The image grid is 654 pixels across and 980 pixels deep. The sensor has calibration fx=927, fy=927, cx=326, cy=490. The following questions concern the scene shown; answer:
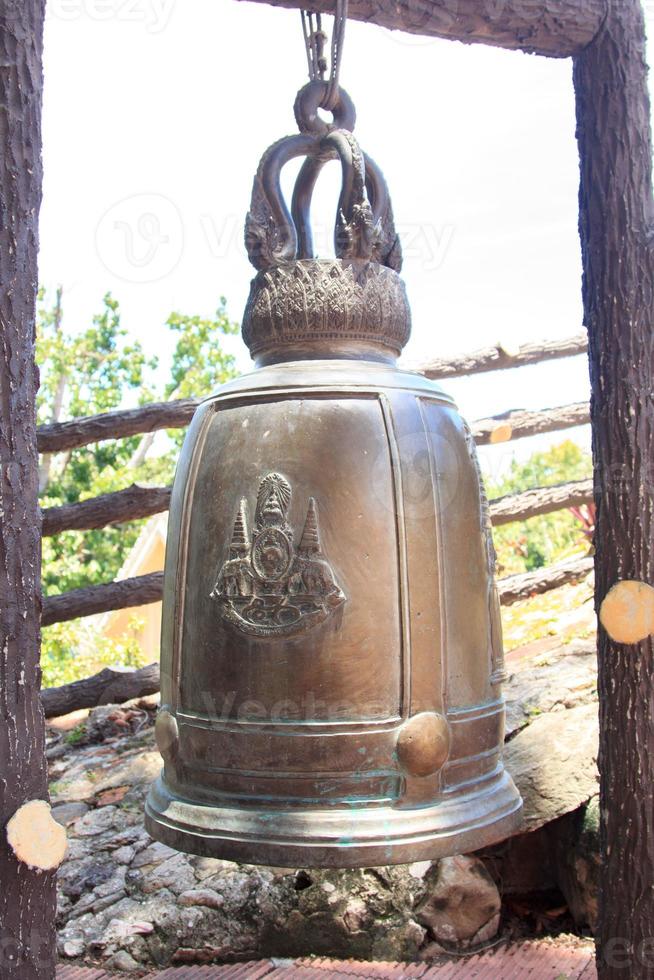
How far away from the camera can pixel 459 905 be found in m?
3.42

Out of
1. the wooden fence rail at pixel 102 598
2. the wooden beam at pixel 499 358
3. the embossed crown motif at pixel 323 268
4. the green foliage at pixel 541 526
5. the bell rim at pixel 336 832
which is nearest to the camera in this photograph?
the bell rim at pixel 336 832

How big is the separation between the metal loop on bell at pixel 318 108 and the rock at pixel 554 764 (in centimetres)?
262

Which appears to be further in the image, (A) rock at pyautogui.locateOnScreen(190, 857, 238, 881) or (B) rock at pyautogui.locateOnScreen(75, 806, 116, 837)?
(B) rock at pyautogui.locateOnScreen(75, 806, 116, 837)

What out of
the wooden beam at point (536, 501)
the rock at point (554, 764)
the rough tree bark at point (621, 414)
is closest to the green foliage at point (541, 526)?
the wooden beam at point (536, 501)

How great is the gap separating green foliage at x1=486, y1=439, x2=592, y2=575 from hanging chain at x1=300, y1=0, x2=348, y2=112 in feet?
17.5

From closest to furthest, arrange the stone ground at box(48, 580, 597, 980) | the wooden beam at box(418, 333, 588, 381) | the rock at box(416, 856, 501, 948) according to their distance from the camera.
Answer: the stone ground at box(48, 580, 597, 980), the rock at box(416, 856, 501, 948), the wooden beam at box(418, 333, 588, 381)

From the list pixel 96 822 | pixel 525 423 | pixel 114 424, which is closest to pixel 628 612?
pixel 96 822

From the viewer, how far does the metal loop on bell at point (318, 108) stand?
1989 mm

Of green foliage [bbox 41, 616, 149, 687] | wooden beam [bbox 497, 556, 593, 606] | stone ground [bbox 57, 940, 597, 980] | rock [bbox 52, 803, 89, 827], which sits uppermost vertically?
wooden beam [bbox 497, 556, 593, 606]

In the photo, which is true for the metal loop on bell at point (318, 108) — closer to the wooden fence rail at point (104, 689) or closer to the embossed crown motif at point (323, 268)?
the embossed crown motif at point (323, 268)

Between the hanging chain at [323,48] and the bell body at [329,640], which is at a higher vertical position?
the hanging chain at [323,48]

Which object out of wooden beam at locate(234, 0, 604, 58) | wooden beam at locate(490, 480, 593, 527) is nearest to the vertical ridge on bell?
wooden beam at locate(234, 0, 604, 58)

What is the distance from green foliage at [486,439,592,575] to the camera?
8.65 metres

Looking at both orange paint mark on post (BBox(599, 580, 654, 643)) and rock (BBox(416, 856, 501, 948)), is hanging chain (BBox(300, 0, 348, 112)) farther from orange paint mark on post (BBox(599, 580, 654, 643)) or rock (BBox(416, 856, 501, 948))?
rock (BBox(416, 856, 501, 948))
